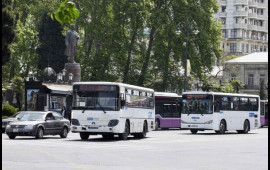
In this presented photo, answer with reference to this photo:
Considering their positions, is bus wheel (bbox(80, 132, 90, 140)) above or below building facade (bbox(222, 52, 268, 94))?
below

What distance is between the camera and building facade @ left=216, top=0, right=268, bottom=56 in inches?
6481

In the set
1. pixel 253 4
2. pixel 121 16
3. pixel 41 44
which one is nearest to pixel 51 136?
pixel 121 16

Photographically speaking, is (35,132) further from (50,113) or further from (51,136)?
(51,136)

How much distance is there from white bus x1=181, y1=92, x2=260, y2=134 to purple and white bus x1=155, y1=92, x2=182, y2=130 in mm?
7674

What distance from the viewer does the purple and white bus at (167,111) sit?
2130 inches

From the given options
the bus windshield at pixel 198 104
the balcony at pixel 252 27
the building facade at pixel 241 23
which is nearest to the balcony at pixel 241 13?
the building facade at pixel 241 23

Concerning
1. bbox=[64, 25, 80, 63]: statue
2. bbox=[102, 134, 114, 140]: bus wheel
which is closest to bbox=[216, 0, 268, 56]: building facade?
bbox=[64, 25, 80, 63]: statue

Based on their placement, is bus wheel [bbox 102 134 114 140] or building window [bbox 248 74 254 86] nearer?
bus wheel [bbox 102 134 114 140]

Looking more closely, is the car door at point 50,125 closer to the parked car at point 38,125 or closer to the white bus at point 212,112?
the parked car at point 38,125

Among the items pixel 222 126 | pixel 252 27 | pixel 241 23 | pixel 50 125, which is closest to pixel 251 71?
pixel 241 23

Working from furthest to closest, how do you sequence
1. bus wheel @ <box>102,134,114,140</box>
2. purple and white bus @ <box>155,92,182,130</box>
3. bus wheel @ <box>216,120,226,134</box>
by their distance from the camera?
1. purple and white bus @ <box>155,92,182,130</box>
2. bus wheel @ <box>216,120,226,134</box>
3. bus wheel @ <box>102,134,114,140</box>

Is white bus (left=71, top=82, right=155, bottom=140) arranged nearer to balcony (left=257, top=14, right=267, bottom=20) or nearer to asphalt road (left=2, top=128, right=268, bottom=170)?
asphalt road (left=2, top=128, right=268, bottom=170)

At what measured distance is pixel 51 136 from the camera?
123 feet

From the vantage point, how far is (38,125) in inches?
1320
